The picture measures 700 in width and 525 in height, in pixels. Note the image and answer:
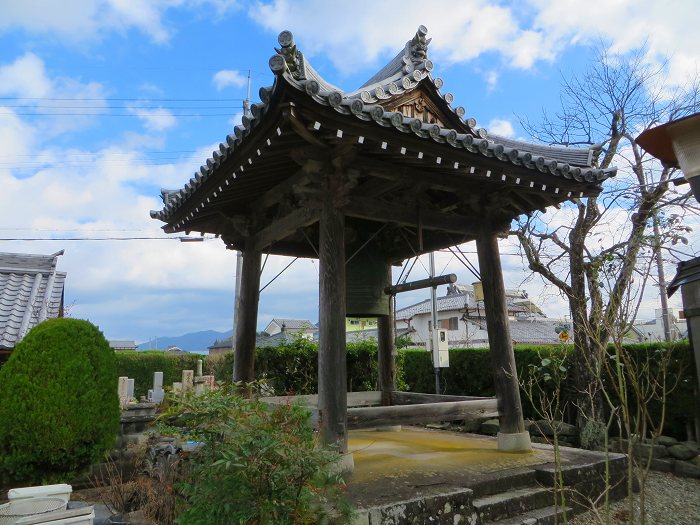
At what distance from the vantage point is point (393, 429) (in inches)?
304

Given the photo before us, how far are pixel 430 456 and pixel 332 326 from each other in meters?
2.10

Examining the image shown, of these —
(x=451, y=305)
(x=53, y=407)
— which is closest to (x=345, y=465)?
(x=53, y=407)

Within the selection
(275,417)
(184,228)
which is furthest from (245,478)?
(184,228)

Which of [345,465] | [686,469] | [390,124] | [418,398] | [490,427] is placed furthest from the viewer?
[490,427]

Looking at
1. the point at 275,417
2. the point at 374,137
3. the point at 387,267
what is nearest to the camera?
the point at 275,417

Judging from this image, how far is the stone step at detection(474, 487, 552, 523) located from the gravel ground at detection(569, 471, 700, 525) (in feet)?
1.38

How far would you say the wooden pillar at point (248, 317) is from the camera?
22.1 feet

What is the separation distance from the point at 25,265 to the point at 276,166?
6.39 meters

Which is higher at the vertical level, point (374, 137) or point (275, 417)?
point (374, 137)

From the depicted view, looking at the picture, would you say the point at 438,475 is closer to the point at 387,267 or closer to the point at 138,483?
the point at 138,483

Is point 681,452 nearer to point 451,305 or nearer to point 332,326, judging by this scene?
point 332,326

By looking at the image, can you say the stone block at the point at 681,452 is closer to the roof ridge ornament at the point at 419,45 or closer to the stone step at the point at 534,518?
the stone step at the point at 534,518

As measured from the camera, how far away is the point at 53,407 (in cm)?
479

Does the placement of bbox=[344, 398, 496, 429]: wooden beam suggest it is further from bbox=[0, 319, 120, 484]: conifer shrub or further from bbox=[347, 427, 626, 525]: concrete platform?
bbox=[0, 319, 120, 484]: conifer shrub
